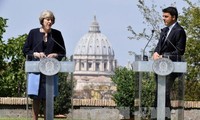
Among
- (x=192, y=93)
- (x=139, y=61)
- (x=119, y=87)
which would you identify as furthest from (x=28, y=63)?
(x=192, y=93)

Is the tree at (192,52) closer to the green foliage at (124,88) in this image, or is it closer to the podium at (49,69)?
the green foliage at (124,88)

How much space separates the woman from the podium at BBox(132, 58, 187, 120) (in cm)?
102

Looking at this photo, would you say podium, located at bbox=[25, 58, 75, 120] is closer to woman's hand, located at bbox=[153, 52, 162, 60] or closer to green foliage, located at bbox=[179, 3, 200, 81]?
woman's hand, located at bbox=[153, 52, 162, 60]

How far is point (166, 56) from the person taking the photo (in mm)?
11500

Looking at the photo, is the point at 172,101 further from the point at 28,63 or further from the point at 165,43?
the point at 28,63

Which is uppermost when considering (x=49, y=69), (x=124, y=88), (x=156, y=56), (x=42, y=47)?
(x=42, y=47)

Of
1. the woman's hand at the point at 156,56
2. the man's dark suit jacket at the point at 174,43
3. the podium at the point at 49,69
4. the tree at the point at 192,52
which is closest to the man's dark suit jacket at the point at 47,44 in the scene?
the podium at the point at 49,69

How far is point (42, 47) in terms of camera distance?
11.7 metres

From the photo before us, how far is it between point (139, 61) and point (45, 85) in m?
1.18

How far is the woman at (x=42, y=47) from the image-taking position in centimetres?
1151

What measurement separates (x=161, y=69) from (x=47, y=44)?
144 cm

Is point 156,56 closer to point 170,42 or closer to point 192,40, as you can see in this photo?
point 170,42

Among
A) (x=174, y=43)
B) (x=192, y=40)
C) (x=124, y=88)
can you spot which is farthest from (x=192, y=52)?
(x=174, y=43)

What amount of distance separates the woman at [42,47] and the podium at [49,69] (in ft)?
0.28
